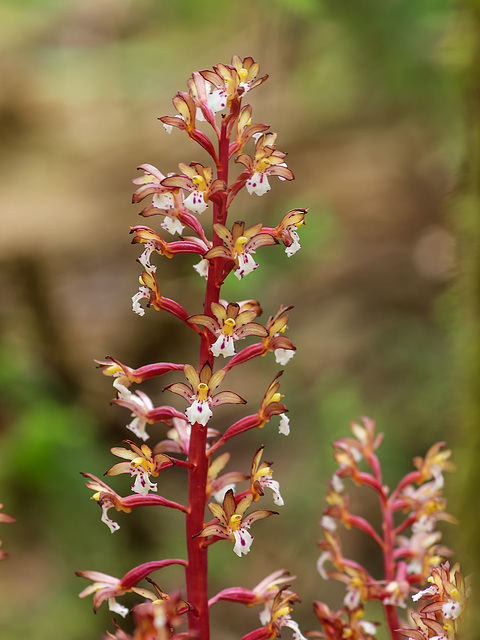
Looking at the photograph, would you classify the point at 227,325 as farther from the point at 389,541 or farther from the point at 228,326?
the point at 389,541

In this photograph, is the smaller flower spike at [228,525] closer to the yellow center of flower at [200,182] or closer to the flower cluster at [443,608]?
the flower cluster at [443,608]

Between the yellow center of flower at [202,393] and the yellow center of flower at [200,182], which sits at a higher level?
the yellow center of flower at [200,182]

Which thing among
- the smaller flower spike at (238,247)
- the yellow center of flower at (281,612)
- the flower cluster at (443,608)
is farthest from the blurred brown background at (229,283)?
the smaller flower spike at (238,247)

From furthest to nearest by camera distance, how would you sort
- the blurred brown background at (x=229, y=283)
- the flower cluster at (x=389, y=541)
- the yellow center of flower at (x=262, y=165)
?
the blurred brown background at (x=229, y=283)
the flower cluster at (x=389, y=541)
the yellow center of flower at (x=262, y=165)

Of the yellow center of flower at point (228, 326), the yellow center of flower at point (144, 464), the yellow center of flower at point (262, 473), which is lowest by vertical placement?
the yellow center of flower at point (262, 473)

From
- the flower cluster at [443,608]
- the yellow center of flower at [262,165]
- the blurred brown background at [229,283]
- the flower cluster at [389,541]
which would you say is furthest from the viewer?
the blurred brown background at [229,283]

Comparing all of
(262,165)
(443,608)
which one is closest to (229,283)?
(262,165)

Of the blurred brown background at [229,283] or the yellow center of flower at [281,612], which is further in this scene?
the blurred brown background at [229,283]

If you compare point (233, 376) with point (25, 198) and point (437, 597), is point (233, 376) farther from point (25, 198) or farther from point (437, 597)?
point (437, 597)
